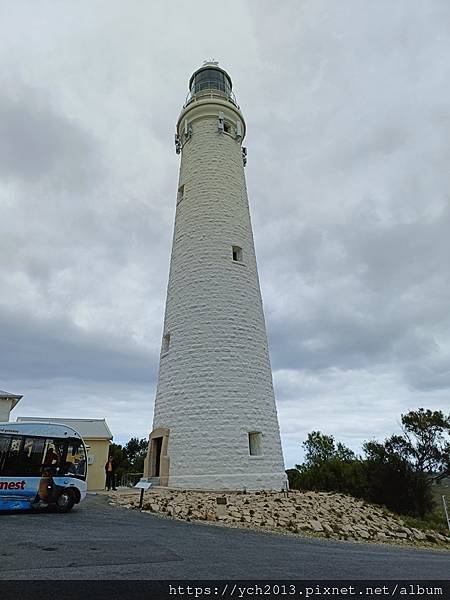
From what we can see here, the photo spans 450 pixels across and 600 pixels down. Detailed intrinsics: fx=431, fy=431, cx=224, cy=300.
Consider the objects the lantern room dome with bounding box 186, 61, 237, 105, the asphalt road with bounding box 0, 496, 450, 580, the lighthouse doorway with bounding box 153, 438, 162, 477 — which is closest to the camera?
the asphalt road with bounding box 0, 496, 450, 580

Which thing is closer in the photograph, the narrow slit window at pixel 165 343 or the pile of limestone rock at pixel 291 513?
the pile of limestone rock at pixel 291 513

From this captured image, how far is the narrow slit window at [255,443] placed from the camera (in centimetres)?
1562

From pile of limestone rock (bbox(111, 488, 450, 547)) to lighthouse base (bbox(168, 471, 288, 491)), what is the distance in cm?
34

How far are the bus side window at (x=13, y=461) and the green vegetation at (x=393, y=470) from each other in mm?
15283

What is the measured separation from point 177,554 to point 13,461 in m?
6.66

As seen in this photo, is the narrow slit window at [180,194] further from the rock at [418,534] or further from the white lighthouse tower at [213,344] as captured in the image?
the rock at [418,534]

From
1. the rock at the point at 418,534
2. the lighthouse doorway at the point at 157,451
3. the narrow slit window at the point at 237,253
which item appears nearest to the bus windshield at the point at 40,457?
the lighthouse doorway at the point at 157,451

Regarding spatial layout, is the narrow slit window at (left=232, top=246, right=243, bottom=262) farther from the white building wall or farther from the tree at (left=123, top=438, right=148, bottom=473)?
the tree at (left=123, top=438, right=148, bottom=473)

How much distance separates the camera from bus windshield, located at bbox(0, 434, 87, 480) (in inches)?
455

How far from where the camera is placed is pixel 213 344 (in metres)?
16.5

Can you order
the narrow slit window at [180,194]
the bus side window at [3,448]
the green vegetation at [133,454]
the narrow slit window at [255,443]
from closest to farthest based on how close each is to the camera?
the bus side window at [3,448] → the narrow slit window at [255,443] → the narrow slit window at [180,194] → the green vegetation at [133,454]

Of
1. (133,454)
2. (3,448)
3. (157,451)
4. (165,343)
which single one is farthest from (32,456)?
(133,454)

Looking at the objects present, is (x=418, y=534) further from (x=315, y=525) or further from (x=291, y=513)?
(x=291, y=513)

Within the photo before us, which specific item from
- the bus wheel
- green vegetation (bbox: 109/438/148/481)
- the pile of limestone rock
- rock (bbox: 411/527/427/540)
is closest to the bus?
the bus wheel
